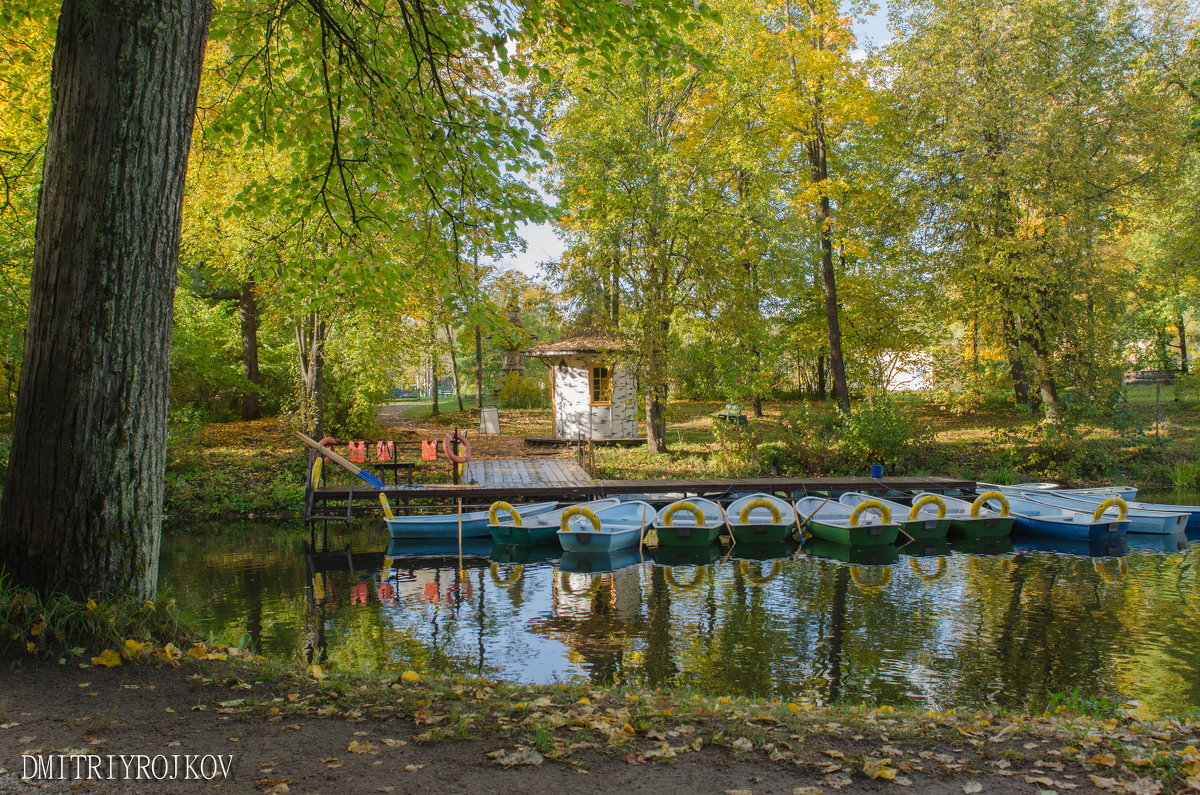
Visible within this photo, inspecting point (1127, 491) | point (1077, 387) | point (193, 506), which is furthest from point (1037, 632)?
point (193, 506)

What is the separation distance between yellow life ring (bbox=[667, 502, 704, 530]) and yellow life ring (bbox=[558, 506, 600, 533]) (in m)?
1.46

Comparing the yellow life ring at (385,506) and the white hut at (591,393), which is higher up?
the white hut at (591,393)

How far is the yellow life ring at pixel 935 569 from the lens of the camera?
1219 cm

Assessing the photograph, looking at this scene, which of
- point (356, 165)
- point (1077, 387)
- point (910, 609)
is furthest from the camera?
point (1077, 387)

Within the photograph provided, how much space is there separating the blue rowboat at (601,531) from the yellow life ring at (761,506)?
1857 mm

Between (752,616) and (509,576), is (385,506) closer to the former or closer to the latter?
(509,576)

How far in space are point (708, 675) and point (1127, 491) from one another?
15743mm

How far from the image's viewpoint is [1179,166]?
22406 millimetres

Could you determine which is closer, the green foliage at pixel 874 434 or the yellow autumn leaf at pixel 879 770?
the yellow autumn leaf at pixel 879 770

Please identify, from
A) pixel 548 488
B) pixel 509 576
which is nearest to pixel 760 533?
pixel 548 488

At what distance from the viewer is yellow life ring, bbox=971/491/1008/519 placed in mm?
15648

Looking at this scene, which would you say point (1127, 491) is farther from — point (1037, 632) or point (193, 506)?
point (193, 506)

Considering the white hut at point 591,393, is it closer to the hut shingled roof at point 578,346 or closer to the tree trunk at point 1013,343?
the hut shingled roof at point 578,346

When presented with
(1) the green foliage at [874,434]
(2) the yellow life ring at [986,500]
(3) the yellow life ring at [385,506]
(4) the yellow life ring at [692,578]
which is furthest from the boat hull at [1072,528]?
(3) the yellow life ring at [385,506]
